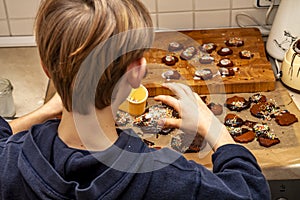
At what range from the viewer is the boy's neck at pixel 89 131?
0.87m

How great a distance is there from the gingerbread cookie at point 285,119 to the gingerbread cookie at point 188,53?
347 millimetres

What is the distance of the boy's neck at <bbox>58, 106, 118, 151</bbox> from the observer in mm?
870

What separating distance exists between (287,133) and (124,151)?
675mm

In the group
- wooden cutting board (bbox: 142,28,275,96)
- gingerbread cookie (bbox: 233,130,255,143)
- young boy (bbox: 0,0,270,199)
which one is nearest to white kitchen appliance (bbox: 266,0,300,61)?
wooden cutting board (bbox: 142,28,275,96)

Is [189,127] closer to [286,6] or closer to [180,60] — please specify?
[180,60]

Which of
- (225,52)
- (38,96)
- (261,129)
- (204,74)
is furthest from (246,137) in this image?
(38,96)

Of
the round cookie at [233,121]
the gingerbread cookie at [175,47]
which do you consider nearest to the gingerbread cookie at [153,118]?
the round cookie at [233,121]

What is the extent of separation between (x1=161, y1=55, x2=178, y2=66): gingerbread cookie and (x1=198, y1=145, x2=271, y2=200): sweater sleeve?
2.27 feet

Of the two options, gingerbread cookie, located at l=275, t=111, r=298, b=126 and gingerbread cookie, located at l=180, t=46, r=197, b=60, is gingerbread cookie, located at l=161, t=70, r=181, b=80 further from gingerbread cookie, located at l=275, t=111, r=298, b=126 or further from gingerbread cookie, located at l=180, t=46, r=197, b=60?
gingerbread cookie, located at l=275, t=111, r=298, b=126

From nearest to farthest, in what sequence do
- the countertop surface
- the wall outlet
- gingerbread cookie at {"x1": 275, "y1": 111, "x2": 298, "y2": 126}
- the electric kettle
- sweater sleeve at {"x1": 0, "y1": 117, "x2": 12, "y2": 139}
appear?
sweater sleeve at {"x1": 0, "y1": 117, "x2": 12, "y2": 139}, the countertop surface, gingerbread cookie at {"x1": 275, "y1": 111, "x2": 298, "y2": 126}, the electric kettle, the wall outlet

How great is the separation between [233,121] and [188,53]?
32cm

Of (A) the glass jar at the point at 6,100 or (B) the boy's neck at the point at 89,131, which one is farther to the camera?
(A) the glass jar at the point at 6,100

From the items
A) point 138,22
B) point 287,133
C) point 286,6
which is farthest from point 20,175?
point 286,6

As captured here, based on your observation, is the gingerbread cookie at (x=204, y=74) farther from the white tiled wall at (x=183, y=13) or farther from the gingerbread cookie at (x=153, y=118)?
the white tiled wall at (x=183, y=13)
